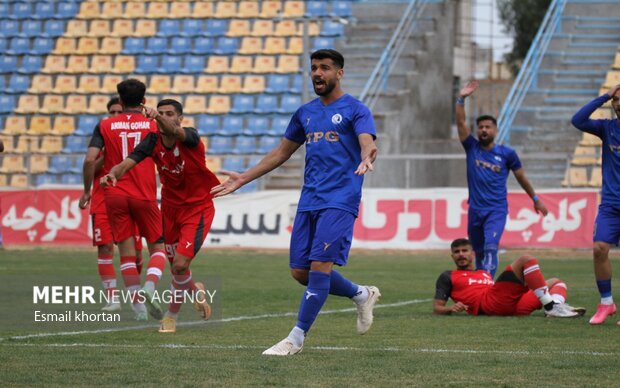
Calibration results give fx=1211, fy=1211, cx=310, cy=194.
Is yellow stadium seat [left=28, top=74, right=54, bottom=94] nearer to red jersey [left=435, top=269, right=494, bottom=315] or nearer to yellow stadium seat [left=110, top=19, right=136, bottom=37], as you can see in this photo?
yellow stadium seat [left=110, top=19, right=136, bottom=37]

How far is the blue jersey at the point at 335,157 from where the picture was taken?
27.8 feet

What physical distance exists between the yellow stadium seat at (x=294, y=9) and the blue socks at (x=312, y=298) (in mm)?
25274

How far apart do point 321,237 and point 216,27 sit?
26.4m

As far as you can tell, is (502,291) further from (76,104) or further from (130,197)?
(76,104)

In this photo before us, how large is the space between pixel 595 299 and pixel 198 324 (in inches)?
208

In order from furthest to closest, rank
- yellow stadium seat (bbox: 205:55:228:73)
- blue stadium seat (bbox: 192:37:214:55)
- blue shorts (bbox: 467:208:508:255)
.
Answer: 1. blue stadium seat (bbox: 192:37:214:55)
2. yellow stadium seat (bbox: 205:55:228:73)
3. blue shorts (bbox: 467:208:508:255)

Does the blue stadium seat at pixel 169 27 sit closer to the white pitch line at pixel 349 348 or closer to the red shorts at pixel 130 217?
the red shorts at pixel 130 217

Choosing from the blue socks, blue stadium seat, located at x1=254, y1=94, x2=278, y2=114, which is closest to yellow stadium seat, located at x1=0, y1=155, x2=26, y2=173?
blue stadium seat, located at x1=254, y1=94, x2=278, y2=114

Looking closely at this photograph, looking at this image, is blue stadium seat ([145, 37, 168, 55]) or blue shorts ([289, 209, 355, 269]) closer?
blue shorts ([289, 209, 355, 269])

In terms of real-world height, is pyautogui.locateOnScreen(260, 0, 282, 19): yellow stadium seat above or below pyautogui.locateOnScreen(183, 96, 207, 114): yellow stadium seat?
above

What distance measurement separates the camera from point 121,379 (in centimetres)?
702

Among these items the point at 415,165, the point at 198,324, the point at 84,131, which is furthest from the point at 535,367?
the point at 84,131

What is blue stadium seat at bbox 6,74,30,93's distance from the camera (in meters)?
33.9

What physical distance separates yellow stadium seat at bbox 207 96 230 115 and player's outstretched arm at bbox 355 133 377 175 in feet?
77.8
